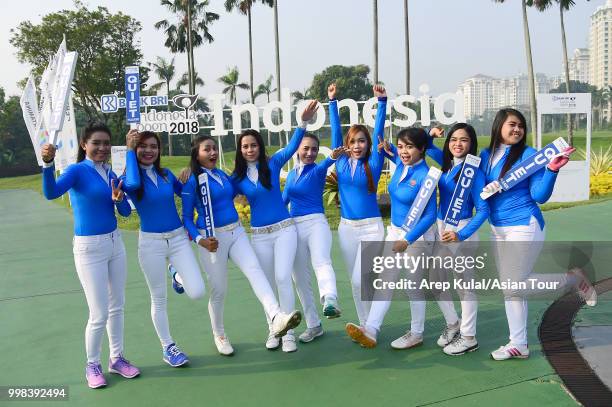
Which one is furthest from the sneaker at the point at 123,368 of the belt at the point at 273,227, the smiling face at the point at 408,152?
the smiling face at the point at 408,152

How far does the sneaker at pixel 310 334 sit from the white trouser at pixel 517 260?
1460mm

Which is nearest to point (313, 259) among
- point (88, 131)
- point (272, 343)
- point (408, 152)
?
point (272, 343)

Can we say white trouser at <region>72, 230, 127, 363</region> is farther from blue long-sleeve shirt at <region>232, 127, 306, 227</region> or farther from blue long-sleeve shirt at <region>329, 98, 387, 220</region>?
blue long-sleeve shirt at <region>329, 98, 387, 220</region>

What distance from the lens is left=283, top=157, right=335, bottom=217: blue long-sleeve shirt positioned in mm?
3846

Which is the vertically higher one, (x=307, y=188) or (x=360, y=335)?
(x=307, y=188)

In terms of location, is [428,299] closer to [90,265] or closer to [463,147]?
[463,147]

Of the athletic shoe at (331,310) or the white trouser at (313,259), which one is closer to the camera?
the athletic shoe at (331,310)

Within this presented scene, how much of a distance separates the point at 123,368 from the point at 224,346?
735mm

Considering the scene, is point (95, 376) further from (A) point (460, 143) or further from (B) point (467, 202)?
(A) point (460, 143)

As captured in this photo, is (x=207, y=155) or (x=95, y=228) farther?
(x=207, y=155)

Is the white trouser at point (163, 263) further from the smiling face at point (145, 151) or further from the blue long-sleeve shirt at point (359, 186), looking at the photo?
the blue long-sleeve shirt at point (359, 186)

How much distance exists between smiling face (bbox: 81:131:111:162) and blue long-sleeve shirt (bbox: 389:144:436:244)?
197 centimetres

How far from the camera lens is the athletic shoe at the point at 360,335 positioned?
134 inches

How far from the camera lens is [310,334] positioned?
4.11m
